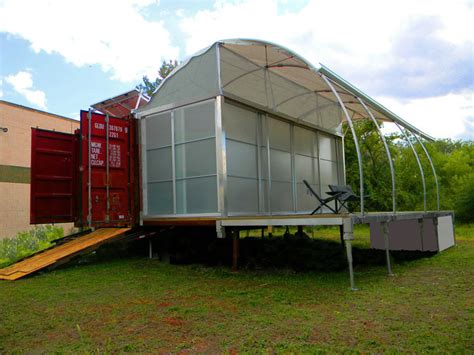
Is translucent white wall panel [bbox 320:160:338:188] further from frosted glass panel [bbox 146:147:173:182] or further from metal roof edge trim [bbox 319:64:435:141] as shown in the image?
frosted glass panel [bbox 146:147:173:182]

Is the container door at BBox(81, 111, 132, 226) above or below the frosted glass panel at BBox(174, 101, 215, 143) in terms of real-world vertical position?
below

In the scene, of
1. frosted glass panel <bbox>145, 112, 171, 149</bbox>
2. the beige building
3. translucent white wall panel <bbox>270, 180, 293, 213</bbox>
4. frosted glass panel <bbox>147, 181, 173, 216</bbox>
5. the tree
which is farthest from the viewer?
the tree

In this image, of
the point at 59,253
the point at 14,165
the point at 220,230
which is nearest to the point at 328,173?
the point at 220,230

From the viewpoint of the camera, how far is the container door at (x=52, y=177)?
7.39m

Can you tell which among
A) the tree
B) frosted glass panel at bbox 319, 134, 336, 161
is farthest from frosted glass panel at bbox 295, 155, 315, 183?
the tree

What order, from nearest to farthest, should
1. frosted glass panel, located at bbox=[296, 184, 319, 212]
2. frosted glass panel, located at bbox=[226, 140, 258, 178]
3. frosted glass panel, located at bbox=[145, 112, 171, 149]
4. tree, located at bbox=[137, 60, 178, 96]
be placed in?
1. frosted glass panel, located at bbox=[226, 140, 258, 178]
2. frosted glass panel, located at bbox=[145, 112, 171, 149]
3. frosted glass panel, located at bbox=[296, 184, 319, 212]
4. tree, located at bbox=[137, 60, 178, 96]

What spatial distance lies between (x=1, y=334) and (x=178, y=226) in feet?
15.8

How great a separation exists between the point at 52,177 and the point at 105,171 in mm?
1022

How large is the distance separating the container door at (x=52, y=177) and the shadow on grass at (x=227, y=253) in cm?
104

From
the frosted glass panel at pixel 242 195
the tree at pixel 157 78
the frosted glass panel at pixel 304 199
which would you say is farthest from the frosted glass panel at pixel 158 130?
the tree at pixel 157 78

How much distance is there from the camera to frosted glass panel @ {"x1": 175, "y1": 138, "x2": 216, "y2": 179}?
7430 millimetres

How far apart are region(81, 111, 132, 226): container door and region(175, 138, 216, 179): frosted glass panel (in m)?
1.15

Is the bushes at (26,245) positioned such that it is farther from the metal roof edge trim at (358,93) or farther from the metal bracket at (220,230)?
the metal roof edge trim at (358,93)

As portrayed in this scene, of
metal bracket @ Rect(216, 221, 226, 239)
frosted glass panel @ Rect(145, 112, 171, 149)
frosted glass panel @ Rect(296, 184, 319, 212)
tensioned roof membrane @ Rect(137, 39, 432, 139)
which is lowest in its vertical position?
metal bracket @ Rect(216, 221, 226, 239)
